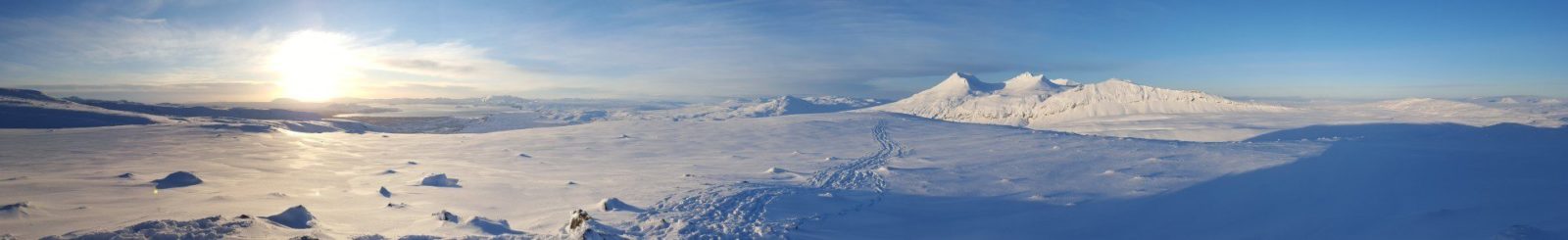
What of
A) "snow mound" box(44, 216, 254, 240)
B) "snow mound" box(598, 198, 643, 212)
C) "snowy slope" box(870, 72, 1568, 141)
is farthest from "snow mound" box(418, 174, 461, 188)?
"snowy slope" box(870, 72, 1568, 141)

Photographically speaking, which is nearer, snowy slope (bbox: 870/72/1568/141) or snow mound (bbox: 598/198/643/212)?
snow mound (bbox: 598/198/643/212)

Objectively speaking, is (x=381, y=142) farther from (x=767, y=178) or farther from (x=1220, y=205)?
(x=1220, y=205)

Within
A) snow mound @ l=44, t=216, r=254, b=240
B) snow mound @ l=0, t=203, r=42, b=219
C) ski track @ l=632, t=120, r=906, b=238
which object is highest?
snow mound @ l=44, t=216, r=254, b=240

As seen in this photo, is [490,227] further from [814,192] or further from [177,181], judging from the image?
[177,181]

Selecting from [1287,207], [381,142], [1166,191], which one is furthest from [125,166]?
[1287,207]

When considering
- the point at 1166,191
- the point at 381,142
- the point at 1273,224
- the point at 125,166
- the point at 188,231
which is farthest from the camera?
the point at 381,142

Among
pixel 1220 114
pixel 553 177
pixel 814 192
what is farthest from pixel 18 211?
pixel 1220 114

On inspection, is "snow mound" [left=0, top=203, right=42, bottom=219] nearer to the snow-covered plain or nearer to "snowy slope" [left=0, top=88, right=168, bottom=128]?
the snow-covered plain
